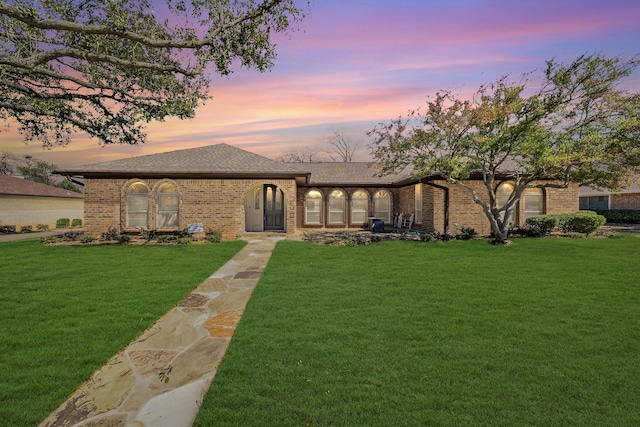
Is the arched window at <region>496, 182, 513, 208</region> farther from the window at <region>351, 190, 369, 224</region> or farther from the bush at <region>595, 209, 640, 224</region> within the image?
the bush at <region>595, 209, 640, 224</region>

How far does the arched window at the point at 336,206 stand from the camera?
70.7ft

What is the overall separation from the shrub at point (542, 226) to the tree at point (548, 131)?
2.68 m

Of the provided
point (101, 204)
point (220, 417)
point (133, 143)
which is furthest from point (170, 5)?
point (101, 204)

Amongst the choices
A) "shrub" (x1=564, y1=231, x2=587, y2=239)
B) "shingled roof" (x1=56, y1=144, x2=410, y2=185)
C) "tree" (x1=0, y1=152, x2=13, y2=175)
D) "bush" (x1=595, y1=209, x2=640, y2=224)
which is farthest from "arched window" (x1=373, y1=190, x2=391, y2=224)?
"tree" (x1=0, y1=152, x2=13, y2=175)

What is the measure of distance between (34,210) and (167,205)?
16.8m

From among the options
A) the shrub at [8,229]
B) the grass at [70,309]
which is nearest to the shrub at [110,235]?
the grass at [70,309]

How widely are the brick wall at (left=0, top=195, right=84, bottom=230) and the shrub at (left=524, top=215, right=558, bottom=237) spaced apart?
3290cm

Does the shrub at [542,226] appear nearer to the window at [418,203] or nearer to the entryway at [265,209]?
the window at [418,203]

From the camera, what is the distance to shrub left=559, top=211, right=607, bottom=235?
1557 centimetres

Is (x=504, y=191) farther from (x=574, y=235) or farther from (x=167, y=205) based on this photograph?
(x=167, y=205)

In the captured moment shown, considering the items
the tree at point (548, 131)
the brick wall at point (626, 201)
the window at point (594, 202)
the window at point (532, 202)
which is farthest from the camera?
the window at point (594, 202)

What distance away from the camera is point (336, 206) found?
21641 mm

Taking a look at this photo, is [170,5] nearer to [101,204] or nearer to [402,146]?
[402,146]

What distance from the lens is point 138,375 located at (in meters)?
3.50
